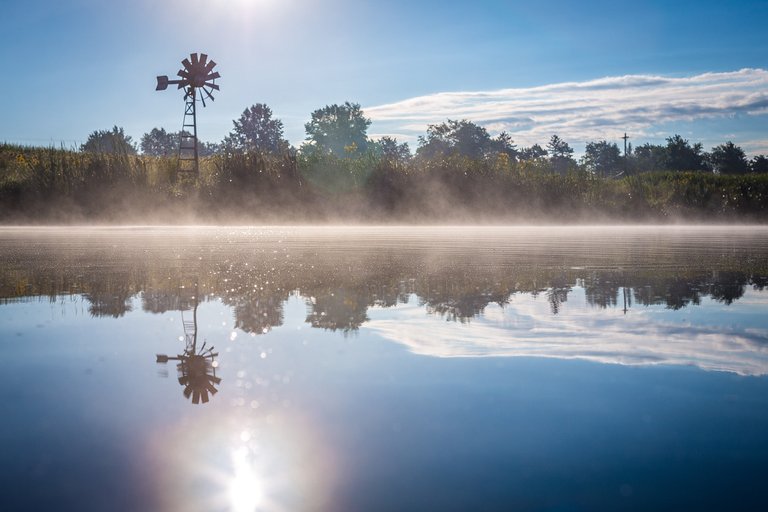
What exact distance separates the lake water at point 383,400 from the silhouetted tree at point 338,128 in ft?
317

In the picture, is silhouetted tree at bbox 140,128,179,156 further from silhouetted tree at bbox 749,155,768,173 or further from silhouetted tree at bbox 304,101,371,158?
silhouetted tree at bbox 749,155,768,173

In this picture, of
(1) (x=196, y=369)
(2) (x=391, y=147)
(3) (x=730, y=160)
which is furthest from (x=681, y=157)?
(1) (x=196, y=369)

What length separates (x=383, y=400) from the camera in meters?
2.58

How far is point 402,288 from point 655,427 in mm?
3880

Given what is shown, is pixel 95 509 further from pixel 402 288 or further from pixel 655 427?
pixel 402 288

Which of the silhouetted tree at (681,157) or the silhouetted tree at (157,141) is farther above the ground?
the silhouetted tree at (157,141)

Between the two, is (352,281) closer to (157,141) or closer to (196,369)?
(196,369)

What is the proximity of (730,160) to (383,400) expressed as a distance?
300 feet

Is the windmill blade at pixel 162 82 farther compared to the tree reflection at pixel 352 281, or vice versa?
the windmill blade at pixel 162 82

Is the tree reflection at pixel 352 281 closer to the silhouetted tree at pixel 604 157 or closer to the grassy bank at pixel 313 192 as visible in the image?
the grassy bank at pixel 313 192

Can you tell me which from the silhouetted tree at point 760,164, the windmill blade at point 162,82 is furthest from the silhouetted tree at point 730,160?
the windmill blade at point 162,82

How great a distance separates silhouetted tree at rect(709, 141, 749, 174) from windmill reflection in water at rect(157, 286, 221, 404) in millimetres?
90427

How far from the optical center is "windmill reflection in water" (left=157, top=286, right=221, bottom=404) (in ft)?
8.94

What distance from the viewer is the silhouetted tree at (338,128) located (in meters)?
102
